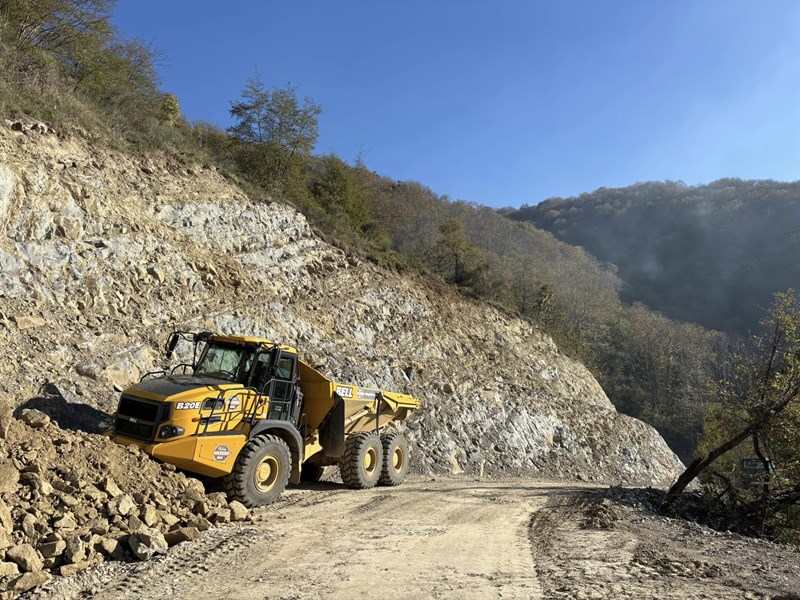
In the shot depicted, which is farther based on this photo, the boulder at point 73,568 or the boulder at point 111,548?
the boulder at point 111,548

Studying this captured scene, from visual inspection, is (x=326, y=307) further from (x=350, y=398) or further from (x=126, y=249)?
(x=350, y=398)

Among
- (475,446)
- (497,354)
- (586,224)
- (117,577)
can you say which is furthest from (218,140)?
(586,224)

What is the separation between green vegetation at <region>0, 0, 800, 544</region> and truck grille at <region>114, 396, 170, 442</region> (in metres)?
9.77

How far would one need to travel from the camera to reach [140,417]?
6.91 meters

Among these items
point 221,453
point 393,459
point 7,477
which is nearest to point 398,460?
point 393,459

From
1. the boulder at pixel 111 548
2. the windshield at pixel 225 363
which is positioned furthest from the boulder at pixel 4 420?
the windshield at pixel 225 363

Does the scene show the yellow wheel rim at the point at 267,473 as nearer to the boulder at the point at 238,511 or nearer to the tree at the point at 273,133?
the boulder at the point at 238,511

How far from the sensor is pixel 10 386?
9.00m

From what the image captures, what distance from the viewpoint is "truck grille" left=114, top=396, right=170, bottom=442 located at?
6.72 metres

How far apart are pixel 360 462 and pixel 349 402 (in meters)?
1.18

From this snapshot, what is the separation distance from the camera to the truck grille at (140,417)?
265 inches

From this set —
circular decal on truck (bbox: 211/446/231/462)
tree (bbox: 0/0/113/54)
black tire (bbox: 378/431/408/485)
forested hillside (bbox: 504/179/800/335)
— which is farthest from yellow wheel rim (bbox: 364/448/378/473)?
forested hillside (bbox: 504/179/800/335)

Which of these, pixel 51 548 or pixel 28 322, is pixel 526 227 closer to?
pixel 28 322

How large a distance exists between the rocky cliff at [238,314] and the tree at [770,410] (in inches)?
291
